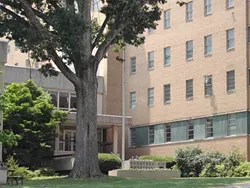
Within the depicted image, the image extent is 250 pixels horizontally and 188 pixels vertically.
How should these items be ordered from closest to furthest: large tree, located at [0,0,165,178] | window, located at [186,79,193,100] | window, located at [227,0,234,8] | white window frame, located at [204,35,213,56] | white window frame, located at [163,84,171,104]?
large tree, located at [0,0,165,178]
window, located at [227,0,234,8]
white window frame, located at [204,35,213,56]
window, located at [186,79,193,100]
white window frame, located at [163,84,171,104]

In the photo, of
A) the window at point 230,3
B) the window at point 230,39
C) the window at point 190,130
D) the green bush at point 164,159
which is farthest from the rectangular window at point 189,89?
the window at point 230,3

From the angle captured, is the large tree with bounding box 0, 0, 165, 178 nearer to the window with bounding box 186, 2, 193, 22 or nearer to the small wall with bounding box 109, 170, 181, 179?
the small wall with bounding box 109, 170, 181, 179

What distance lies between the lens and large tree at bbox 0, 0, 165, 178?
26.3 metres

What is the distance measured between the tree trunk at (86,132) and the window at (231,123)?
15.3m

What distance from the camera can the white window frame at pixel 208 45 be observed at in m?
43.3

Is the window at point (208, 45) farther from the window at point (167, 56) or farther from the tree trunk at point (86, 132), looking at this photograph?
the tree trunk at point (86, 132)

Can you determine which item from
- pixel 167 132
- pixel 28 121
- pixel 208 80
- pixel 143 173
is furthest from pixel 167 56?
pixel 143 173

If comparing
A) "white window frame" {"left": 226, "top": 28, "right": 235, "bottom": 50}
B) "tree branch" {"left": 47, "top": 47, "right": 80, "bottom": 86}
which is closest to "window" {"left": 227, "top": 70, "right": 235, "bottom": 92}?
"white window frame" {"left": 226, "top": 28, "right": 235, "bottom": 50}

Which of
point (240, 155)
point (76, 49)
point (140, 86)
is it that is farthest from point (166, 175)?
point (140, 86)

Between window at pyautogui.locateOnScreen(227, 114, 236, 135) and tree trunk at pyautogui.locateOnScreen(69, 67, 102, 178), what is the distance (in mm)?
15260

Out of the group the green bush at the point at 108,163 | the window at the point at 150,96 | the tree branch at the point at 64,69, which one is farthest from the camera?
the window at the point at 150,96

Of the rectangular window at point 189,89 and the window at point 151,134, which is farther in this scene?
the window at point 151,134

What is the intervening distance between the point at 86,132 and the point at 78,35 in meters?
4.51

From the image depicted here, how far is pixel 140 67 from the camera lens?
49.2 metres
